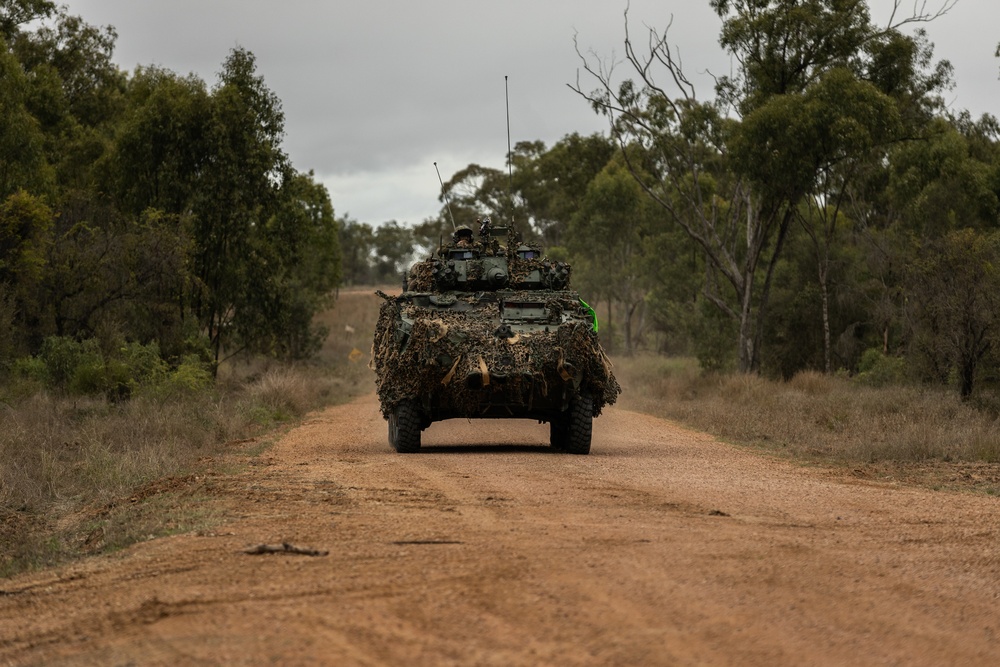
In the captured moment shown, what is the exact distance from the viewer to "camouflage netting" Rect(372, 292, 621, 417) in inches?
590

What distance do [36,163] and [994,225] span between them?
84.4 ft

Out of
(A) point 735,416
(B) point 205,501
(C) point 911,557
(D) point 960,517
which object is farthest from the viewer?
(A) point 735,416

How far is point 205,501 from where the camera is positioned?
10398 millimetres

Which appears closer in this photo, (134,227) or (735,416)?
(735,416)

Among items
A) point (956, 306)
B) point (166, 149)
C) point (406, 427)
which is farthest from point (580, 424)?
point (166, 149)

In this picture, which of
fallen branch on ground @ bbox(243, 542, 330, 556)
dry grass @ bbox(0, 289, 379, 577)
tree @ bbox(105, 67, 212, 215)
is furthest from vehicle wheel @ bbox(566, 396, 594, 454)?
tree @ bbox(105, 67, 212, 215)

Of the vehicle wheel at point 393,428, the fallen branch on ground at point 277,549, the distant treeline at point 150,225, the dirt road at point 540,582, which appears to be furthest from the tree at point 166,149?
the fallen branch on ground at point 277,549

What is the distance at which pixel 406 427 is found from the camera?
15.6 metres

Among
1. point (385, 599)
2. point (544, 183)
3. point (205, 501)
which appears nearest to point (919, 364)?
point (205, 501)

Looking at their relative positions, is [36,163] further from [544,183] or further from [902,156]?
[544,183]

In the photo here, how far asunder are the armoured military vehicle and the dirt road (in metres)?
3.60

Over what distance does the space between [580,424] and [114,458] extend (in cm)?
561

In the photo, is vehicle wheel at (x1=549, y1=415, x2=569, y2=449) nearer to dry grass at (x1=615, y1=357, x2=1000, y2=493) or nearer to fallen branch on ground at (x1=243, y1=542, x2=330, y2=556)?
dry grass at (x1=615, y1=357, x2=1000, y2=493)

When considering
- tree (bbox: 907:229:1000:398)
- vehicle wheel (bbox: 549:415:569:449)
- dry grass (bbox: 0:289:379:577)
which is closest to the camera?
dry grass (bbox: 0:289:379:577)
